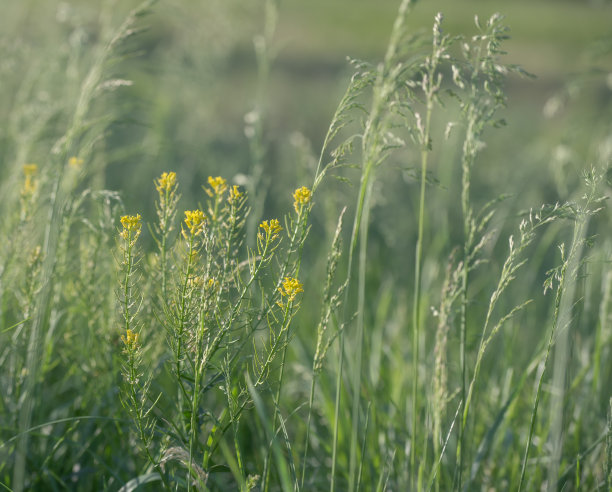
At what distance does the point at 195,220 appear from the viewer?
1004 mm

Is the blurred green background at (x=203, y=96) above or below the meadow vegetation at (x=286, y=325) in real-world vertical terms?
above

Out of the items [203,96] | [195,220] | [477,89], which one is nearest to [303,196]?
[195,220]

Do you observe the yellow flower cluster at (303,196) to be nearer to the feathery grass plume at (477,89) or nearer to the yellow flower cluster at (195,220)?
the yellow flower cluster at (195,220)

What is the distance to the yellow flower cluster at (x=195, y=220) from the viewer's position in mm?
997

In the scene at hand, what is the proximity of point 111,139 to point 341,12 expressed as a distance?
1201 inches

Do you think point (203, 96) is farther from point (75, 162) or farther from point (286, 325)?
point (286, 325)

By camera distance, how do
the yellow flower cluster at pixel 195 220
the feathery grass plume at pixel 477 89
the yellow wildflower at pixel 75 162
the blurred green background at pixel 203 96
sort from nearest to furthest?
the yellow flower cluster at pixel 195 220 < the feathery grass plume at pixel 477 89 < the yellow wildflower at pixel 75 162 < the blurred green background at pixel 203 96

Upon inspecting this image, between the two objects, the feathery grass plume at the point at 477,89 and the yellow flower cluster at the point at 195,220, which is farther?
the feathery grass plume at the point at 477,89

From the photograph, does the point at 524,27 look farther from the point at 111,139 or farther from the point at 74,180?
the point at 74,180

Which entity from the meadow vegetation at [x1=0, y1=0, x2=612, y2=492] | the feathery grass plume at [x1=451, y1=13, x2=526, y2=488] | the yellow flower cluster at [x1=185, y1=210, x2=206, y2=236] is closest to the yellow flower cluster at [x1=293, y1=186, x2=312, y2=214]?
the meadow vegetation at [x1=0, y1=0, x2=612, y2=492]

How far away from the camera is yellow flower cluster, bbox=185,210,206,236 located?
100 cm

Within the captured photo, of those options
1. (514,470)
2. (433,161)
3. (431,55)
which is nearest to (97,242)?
(431,55)

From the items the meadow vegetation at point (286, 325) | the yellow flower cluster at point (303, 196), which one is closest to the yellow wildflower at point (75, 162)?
the meadow vegetation at point (286, 325)

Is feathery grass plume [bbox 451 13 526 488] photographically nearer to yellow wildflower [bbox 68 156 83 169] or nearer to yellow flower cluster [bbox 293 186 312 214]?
yellow flower cluster [bbox 293 186 312 214]
